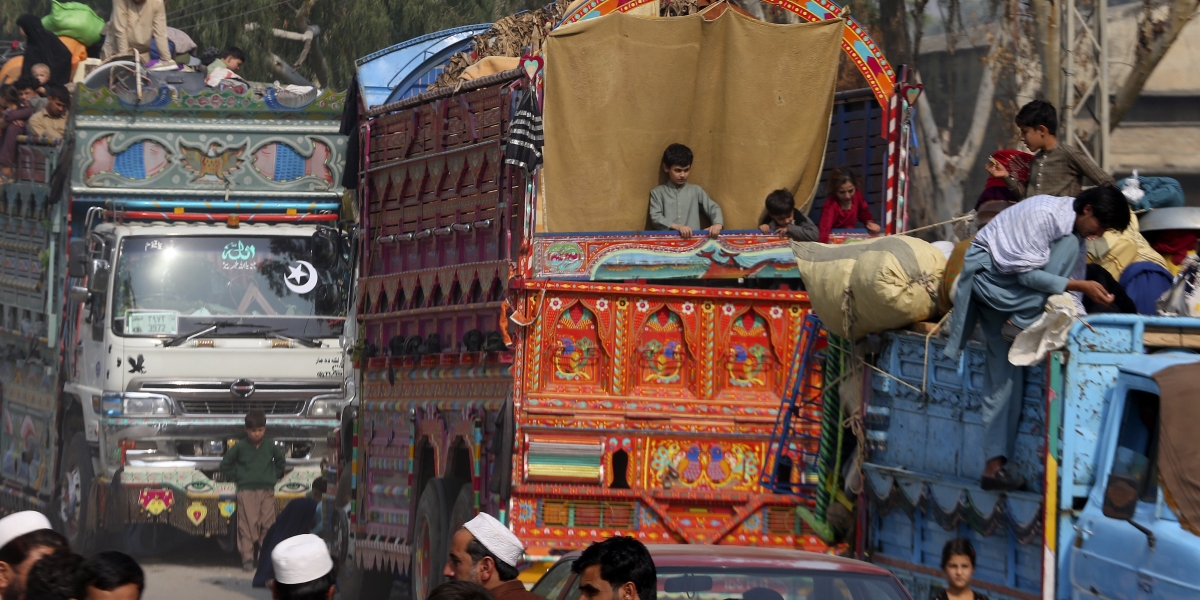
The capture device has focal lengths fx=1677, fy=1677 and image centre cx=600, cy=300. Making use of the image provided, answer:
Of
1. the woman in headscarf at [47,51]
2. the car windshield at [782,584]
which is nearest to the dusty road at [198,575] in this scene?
the woman in headscarf at [47,51]

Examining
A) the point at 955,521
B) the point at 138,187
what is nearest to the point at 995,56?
the point at 138,187

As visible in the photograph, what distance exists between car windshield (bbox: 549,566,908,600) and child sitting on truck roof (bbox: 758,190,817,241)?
4938mm

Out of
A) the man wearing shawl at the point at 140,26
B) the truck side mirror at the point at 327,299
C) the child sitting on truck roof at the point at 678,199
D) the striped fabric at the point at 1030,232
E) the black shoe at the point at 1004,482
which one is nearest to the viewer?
the black shoe at the point at 1004,482

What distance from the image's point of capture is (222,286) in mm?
14234

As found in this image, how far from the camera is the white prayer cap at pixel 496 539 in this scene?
223 inches

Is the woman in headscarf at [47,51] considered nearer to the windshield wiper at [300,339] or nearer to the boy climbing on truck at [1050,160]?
the windshield wiper at [300,339]

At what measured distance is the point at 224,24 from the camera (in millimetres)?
32438

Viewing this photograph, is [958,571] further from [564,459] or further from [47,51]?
[47,51]

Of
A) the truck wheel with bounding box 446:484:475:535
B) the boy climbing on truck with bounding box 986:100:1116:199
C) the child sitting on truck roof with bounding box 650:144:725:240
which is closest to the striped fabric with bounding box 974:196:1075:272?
the boy climbing on truck with bounding box 986:100:1116:199

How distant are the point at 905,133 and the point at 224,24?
2391 cm

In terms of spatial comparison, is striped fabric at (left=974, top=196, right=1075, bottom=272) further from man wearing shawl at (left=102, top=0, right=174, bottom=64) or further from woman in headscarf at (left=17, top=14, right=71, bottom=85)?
woman in headscarf at (left=17, top=14, right=71, bottom=85)

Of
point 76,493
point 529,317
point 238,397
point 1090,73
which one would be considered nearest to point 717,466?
point 529,317

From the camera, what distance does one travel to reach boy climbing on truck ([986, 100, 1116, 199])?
8477mm

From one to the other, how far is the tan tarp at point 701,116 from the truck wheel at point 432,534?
1841mm
